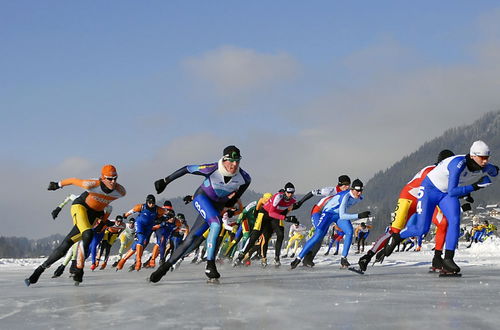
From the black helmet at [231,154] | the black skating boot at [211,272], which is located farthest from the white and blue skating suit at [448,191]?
the black skating boot at [211,272]

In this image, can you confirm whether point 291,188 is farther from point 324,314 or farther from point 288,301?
point 324,314

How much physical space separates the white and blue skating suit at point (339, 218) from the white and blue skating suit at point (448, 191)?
81.7 inches

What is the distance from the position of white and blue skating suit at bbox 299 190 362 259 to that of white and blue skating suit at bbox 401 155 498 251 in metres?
2.08

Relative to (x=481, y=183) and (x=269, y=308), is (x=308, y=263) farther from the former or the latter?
(x=269, y=308)

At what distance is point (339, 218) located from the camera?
11.3 meters

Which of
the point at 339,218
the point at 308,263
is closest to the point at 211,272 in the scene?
the point at 339,218

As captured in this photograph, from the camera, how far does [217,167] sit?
766 cm

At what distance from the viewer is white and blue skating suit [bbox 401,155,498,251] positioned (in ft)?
25.1

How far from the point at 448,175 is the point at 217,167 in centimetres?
315

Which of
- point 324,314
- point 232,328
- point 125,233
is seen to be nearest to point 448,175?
point 324,314

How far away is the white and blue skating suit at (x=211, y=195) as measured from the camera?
757cm

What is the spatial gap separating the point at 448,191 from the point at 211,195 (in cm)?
314

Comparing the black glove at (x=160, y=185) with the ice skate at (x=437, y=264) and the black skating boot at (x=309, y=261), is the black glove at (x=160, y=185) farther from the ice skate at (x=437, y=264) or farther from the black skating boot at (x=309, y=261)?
the black skating boot at (x=309, y=261)

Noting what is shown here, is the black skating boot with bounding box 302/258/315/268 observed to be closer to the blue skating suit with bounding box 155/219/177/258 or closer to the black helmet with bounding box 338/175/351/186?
the black helmet with bounding box 338/175/351/186
